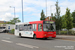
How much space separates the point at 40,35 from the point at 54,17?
16839 mm

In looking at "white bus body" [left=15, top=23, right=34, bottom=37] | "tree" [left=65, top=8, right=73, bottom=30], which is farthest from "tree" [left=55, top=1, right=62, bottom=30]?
"white bus body" [left=15, top=23, right=34, bottom=37]

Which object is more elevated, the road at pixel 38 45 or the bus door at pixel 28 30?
the bus door at pixel 28 30

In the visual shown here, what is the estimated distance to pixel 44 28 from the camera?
63.1ft

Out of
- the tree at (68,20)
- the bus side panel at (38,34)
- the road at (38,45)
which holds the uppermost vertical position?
the tree at (68,20)

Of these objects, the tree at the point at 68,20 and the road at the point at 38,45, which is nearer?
the road at the point at 38,45

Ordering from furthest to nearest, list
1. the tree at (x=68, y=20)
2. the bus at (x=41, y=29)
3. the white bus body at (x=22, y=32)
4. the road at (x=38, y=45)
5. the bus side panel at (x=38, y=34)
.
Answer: the tree at (x=68, y=20), the white bus body at (x=22, y=32), the bus side panel at (x=38, y=34), the bus at (x=41, y=29), the road at (x=38, y=45)

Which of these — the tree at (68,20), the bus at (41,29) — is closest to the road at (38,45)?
the bus at (41,29)

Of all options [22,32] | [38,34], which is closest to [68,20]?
[22,32]

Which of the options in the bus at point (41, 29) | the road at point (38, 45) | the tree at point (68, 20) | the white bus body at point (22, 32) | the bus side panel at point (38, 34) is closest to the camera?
the road at point (38, 45)

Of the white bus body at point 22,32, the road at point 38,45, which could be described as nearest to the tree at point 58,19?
the white bus body at point 22,32

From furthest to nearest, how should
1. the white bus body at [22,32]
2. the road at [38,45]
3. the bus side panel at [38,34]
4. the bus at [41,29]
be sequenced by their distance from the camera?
the white bus body at [22,32] → the bus side panel at [38,34] → the bus at [41,29] → the road at [38,45]

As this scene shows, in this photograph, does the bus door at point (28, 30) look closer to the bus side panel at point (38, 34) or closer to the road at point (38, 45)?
the bus side panel at point (38, 34)

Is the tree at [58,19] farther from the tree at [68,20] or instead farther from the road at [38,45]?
the road at [38,45]

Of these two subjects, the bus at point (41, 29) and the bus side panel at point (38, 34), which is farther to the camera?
the bus side panel at point (38, 34)
